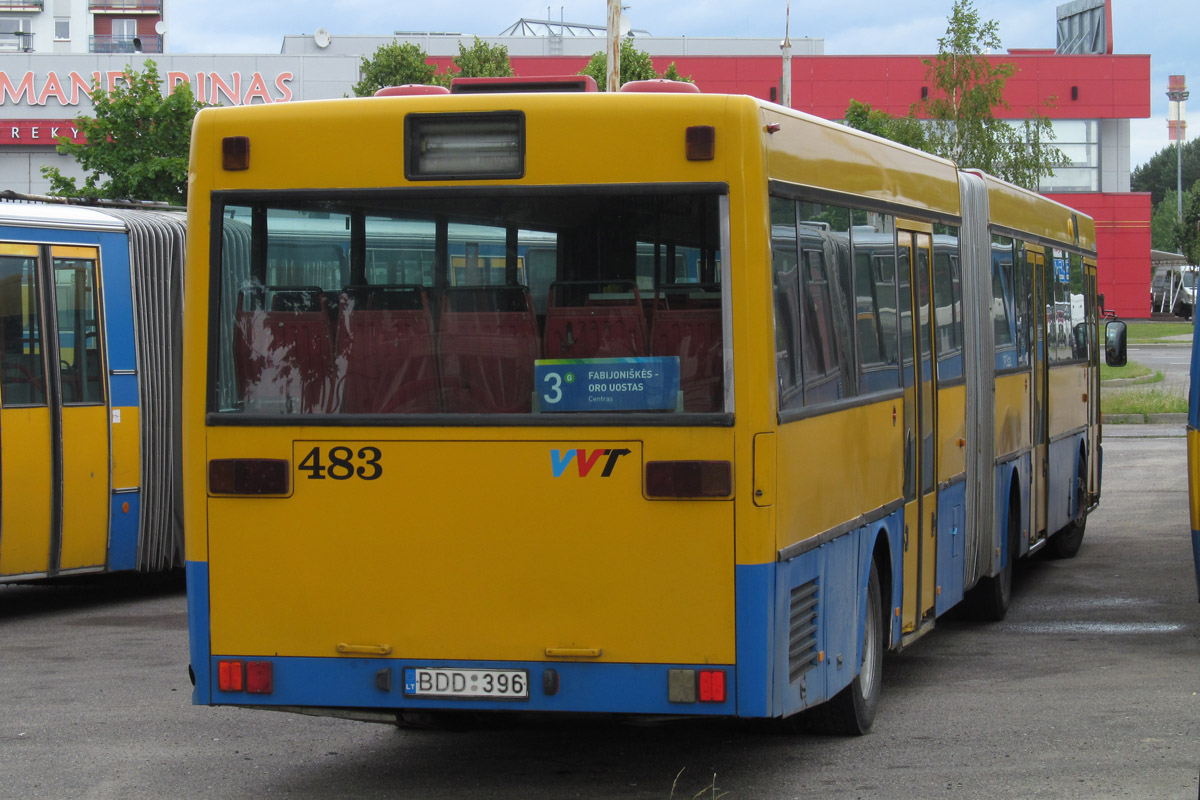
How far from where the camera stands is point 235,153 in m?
6.15

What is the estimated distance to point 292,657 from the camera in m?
6.10

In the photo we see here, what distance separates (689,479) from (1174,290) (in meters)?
93.0

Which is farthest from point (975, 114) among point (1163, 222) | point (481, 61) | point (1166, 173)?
point (1166, 173)

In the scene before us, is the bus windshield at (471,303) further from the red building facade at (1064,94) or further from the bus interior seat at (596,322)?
the red building facade at (1064,94)

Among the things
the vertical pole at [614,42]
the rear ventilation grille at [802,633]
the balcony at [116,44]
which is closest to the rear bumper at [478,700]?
the rear ventilation grille at [802,633]

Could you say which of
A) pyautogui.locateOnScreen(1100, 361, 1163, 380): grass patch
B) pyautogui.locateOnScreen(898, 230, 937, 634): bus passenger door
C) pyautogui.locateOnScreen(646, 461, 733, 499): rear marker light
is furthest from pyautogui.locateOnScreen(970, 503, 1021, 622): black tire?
pyautogui.locateOnScreen(1100, 361, 1163, 380): grass patch

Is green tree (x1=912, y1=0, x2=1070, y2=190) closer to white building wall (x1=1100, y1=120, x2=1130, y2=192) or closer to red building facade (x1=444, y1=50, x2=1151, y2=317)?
red building facade (x1=444, y1=50, x2=1151, y2=317)

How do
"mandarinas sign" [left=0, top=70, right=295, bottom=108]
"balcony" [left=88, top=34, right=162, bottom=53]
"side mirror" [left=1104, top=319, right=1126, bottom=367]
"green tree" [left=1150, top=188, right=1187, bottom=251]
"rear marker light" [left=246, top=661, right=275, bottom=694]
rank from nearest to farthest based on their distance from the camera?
1. "rear marker light" [left=246, top=661, right=275, bottom=694]
2. "side mirror" [left=1104, top=319, right=1126, bottom=367]
3. "mandarinas sign" [left=0, top=70, right=295, bottom=108]
4. "balcony" [left=88, top=34, right=162, bottom=53]
5. "green tree" [left=1150, top=188, right=1187, bottom=251]

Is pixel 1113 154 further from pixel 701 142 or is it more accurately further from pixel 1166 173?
pixel 1166 173

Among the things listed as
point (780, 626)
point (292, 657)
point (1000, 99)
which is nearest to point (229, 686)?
point (292, 657)

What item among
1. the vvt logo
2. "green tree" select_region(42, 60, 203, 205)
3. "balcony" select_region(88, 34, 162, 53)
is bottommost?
the vvt logo

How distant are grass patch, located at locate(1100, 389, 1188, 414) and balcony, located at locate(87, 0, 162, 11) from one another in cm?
8595

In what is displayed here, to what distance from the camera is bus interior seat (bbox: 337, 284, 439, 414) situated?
6.01 meters

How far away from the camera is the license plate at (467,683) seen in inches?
234
